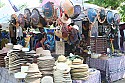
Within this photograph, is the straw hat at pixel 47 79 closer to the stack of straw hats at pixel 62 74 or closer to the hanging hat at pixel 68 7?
the stack of straw hats at pixel 62 74

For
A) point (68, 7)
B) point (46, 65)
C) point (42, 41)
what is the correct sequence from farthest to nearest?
point (42, 41)
point (68, 7)
point (46, 65)

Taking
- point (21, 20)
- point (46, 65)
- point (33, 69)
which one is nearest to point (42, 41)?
point (21, 20)

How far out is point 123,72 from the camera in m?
6.74

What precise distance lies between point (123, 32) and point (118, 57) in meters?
3.00

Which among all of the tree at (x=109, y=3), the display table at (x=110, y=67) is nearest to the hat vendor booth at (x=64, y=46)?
the display table at (x=110, y=67)

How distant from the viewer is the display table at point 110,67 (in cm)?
592

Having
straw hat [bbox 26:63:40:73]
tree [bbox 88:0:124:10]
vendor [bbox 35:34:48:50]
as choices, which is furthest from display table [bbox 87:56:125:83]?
tree [bbox 88:0:124:10]

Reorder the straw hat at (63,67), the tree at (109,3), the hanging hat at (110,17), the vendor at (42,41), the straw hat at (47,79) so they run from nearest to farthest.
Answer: the straw hat at (47,79) → the straw hat at (63,67) → the hanging hat at (110,17) → the vendor at (42,41) → the tree at (109,3)

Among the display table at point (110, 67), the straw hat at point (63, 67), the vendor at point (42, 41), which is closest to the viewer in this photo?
the straw hat at point (63, 67)

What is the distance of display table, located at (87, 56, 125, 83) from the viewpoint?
5.92m

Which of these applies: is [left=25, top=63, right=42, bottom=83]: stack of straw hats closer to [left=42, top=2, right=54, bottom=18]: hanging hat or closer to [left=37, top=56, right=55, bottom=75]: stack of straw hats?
[left=37, top=56, right=55, bottom=75]: stack of straw hats

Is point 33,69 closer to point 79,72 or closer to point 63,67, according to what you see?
point 63,67

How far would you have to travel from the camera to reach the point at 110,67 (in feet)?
19.6

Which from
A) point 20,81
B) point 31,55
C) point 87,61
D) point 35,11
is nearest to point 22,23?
point 35,11
